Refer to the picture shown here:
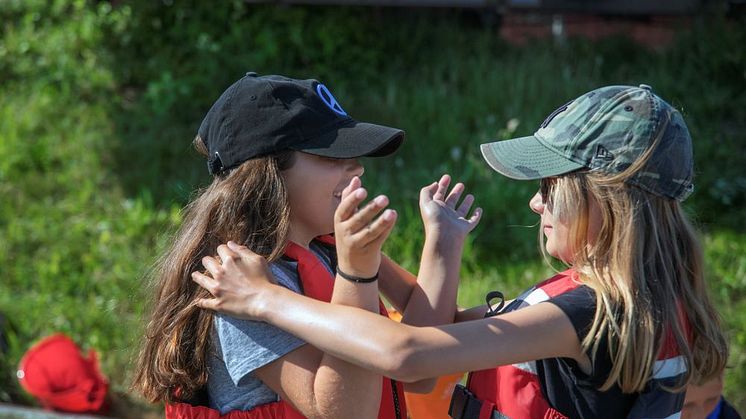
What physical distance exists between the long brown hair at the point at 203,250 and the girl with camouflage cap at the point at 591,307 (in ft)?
0.32

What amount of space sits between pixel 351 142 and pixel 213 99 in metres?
4.39

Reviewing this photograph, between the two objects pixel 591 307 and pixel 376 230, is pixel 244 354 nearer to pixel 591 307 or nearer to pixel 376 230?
pixel 376 230

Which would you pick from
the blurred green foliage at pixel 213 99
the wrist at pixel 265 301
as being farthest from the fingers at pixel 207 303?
the blurred green foliage at pixel 213 99

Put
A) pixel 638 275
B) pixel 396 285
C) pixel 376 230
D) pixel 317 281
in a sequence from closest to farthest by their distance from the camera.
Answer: pixel 376 230 < pixel 638 275 < pixel 317 281 < pixel 396 285

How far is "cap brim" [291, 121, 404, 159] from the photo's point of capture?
2129mm

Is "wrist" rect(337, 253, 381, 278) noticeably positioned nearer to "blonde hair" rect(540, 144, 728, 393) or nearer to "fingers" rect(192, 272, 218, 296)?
"fingers" rect(192, 272, 218, 296)

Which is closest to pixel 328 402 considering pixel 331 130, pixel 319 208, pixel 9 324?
pixel 319 208

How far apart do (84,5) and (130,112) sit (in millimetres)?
1115

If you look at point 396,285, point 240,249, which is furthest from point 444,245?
point 240,249

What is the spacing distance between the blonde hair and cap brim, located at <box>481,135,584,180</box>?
36 millimetres

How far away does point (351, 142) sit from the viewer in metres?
2.15

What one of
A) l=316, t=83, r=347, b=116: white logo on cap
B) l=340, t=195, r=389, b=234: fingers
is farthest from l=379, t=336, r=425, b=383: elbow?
l=316, t=83, r=347, b=116: white logo on cap

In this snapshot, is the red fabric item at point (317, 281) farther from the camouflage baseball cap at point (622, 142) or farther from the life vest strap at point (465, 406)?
the camouflage baseball cap at point (622, 142)

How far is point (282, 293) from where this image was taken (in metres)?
1.98
